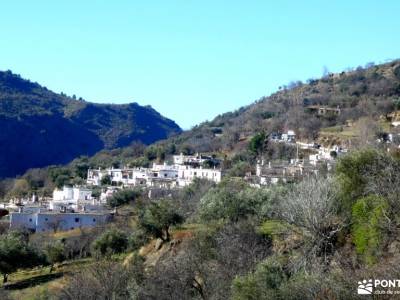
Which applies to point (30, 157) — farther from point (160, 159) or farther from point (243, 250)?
point (243, 250)

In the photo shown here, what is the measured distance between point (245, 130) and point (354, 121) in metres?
15.8

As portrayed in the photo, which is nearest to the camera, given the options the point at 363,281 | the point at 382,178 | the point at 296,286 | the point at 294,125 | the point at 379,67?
the point at 363,281

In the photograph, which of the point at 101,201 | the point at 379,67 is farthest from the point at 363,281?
the point at 379,67

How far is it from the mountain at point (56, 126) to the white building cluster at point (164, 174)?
4228 cm

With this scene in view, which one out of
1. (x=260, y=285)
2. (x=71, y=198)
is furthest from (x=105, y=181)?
(x=260, y=285)

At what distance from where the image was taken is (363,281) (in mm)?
10383

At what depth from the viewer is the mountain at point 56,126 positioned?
121 meters

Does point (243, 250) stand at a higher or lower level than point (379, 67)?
lower

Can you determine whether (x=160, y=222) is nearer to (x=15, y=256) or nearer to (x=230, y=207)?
(x=230, y=207)

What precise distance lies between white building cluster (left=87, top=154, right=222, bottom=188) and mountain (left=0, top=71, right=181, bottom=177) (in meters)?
42.3

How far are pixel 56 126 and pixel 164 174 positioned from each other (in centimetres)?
7618

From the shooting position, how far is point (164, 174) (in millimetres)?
67938

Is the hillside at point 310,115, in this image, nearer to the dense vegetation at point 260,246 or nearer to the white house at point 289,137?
the white house at point 289,137

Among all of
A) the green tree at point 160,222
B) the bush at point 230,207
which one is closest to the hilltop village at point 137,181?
the green tree at point 160,222
